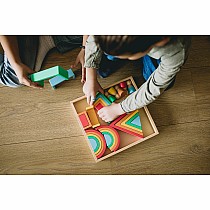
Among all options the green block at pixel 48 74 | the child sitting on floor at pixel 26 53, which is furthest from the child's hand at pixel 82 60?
the green block at pixel 48 74

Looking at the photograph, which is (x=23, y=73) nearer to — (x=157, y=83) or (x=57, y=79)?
(x=57, y=79)

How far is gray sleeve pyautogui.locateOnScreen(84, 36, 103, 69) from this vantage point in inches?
30.2

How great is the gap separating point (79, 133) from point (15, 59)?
31 cm

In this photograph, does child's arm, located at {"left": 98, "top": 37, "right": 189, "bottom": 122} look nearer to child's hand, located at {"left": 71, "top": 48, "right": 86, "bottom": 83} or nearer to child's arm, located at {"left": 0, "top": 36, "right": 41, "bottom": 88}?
child's hand, located at {"left": 71, "top": 48, "right": 86, "bottom": 83}

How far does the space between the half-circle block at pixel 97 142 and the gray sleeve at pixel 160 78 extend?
12 centimetres

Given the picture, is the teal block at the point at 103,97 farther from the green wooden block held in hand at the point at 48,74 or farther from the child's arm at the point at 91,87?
the green wooden block held in hand at the point at 48,74

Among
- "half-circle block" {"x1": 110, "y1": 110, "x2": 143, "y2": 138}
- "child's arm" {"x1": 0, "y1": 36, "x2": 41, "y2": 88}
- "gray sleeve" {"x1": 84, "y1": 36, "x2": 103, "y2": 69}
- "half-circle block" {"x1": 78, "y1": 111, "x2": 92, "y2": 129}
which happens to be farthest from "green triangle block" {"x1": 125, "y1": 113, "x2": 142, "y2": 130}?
"child's arm" {"x1": 0, "y1": 36, "x2": 41, "y2": 88}

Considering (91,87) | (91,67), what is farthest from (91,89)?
(91,67)

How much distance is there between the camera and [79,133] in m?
1.00

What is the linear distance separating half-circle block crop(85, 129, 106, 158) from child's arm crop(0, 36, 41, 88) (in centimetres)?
25

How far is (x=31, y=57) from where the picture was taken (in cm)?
98
